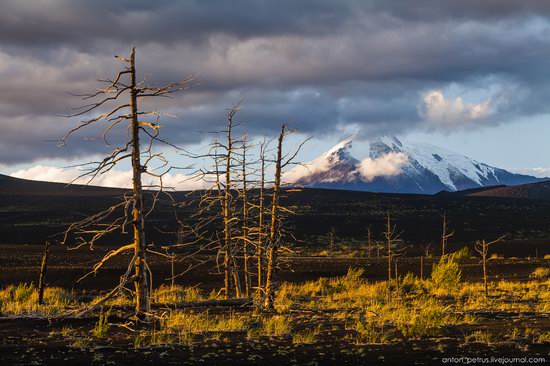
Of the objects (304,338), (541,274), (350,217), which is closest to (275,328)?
(304,338)

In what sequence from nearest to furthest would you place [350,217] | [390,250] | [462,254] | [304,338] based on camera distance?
[304,338]
[390,250]
[462,254]
[350,217]

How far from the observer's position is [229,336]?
57.9 feet

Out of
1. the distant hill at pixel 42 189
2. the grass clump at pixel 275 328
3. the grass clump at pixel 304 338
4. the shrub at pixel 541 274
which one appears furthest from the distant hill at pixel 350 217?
the grass clump at pixel 304 338

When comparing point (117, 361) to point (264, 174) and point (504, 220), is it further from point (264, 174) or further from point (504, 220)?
point (504, 220)

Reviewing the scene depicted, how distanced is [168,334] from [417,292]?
2153 centimetres

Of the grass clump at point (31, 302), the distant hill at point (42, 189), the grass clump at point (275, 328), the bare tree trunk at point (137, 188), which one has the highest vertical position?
the distant hill at point (42, 189)

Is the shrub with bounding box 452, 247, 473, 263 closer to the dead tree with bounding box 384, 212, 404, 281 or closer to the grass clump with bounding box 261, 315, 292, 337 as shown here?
the dead tree with bounding box 384, 212, 404, 281

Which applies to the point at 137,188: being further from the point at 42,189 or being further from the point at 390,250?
the point at 42,189

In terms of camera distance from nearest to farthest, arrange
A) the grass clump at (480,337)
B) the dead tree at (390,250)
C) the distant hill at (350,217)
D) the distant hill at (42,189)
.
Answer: the grass clump at (480,337) → the dead tree at (390,250) → the distant hill at (350,217) → the distant hill at (42,189)

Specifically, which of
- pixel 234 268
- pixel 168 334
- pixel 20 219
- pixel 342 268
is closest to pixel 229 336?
pixel 168 334

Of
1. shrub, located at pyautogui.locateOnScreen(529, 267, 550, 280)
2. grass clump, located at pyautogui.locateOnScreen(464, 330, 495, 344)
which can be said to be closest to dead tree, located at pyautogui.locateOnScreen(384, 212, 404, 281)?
shrub, located at pyautogui.locateOnScreen(529, 267, 550, 280)

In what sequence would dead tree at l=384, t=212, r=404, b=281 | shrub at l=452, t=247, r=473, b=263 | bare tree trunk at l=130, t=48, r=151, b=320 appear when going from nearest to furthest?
bare tree trunk at l=130, t=48, r=151, b=320, dead tree at l=384, t=212, r=404, b=281, shrub at l=452, t=247, r=473, b=263

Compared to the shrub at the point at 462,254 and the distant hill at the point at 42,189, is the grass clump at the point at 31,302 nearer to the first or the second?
the shrub at the point at 462,254

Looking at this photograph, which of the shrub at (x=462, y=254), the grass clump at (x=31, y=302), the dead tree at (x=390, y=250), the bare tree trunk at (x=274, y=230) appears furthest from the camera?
the shrub at (x=462, y=254)
